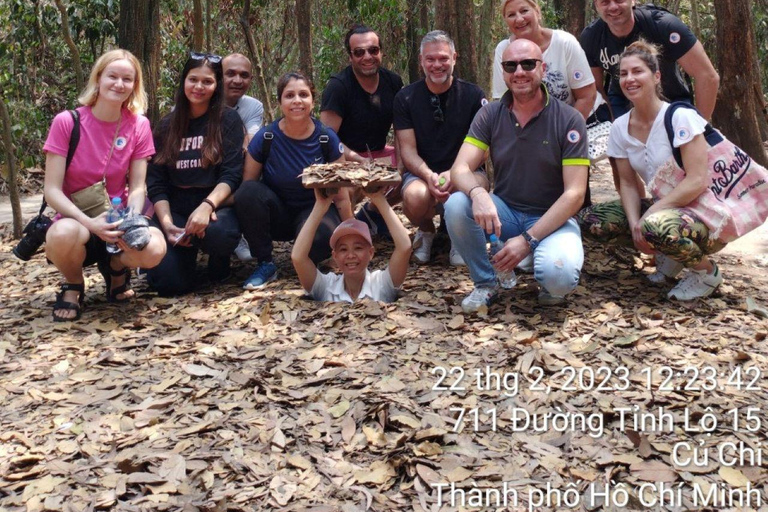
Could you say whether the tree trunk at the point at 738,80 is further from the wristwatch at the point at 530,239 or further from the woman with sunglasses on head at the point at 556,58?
the wristwatch at the point at 530,239

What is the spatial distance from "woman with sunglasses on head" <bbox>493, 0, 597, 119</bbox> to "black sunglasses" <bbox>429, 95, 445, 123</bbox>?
389 millimetres

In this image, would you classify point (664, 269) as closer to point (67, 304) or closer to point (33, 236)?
point (67, 304)

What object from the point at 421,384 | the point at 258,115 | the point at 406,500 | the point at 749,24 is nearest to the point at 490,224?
the point at 421,384

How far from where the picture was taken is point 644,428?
116 inches

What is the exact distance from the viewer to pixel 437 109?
4875 mm

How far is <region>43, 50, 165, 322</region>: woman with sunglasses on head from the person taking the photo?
4.14 meters

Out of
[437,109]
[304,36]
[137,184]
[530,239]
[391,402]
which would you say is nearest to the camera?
[391,402]

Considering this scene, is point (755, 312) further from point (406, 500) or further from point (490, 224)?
point (406, 500)

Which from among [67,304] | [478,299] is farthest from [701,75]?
[67,304]

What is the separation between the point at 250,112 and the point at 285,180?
829 mm

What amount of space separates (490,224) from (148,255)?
1.92 metres

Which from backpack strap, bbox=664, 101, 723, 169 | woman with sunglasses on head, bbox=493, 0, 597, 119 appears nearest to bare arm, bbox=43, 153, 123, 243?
woman with sunglasses on head, bbox=493, 0, 597, 119

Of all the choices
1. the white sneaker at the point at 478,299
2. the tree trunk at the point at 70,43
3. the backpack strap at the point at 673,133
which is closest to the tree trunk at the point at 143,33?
the tree trunk at the point at 70,43

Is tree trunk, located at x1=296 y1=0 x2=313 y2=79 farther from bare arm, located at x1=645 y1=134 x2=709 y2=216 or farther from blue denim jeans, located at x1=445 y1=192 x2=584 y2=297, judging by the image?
bare arm, located at x1=645 y1=134 x2=709 y2=216
